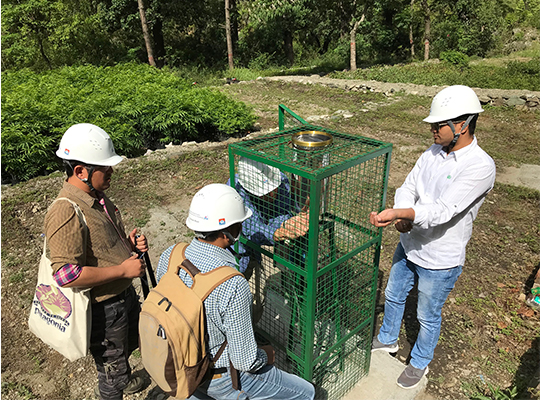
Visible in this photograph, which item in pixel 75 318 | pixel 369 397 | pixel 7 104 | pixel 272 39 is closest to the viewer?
pixel 75 318

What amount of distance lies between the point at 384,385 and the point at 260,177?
6.02ft

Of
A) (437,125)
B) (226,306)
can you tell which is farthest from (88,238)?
(437,125)

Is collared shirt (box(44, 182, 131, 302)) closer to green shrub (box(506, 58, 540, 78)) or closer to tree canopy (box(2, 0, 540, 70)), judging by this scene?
tree canopy (box(2, 0, 540, 70))

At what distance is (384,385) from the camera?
2.90 meters

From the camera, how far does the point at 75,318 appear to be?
2.25m

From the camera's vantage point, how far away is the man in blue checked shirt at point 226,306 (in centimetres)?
177

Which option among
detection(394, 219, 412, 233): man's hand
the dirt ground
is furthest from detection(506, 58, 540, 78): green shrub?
detection(394, 219, 412, 233): man's hand

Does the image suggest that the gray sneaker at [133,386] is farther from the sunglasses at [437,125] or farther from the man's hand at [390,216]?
the sunglasses at [437,125]

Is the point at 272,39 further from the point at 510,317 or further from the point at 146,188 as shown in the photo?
the point at 510,317

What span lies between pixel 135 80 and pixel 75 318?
9588 millimetres

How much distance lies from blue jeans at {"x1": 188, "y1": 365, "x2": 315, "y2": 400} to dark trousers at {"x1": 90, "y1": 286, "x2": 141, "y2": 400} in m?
0.73

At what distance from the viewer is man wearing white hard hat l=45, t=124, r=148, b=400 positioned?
210 cm

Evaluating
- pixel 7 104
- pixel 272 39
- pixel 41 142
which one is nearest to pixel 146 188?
pixel 41 142

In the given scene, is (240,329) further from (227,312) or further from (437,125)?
(437,125)
